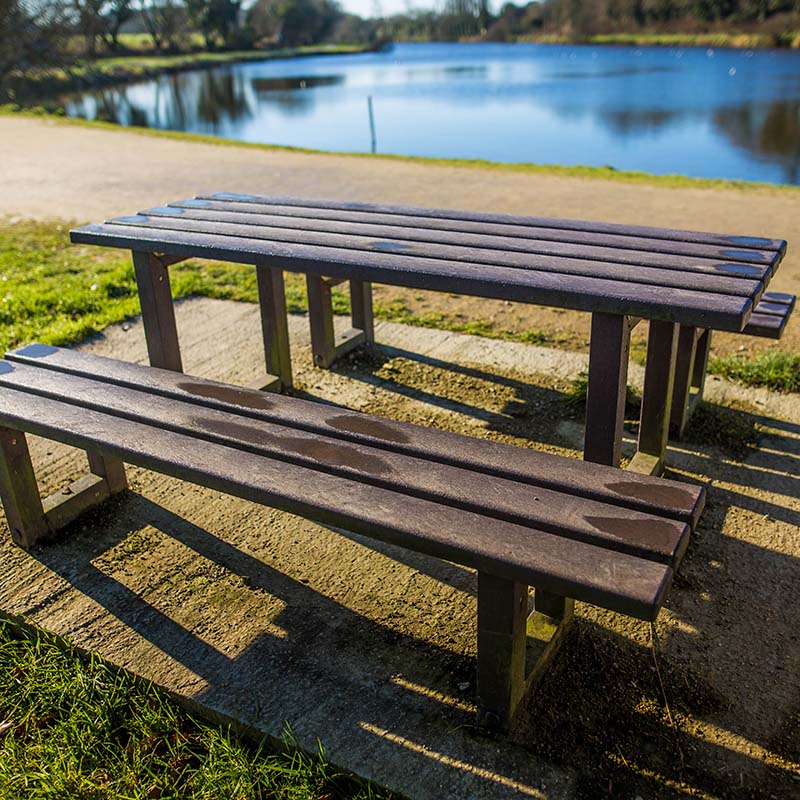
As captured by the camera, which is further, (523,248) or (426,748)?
(523,248)

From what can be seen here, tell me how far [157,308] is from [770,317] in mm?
2564

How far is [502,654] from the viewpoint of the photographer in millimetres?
2023

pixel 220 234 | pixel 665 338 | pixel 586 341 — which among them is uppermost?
pixel 220 234

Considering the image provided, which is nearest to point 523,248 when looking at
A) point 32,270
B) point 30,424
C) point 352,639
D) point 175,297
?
point 352,639

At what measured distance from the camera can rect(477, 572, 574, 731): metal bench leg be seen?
76.8 inches

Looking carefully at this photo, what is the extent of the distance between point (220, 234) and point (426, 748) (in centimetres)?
216

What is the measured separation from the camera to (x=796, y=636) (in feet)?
Answer: 7.96

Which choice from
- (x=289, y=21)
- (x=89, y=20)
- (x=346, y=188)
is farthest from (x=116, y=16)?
(x=346, y=188)

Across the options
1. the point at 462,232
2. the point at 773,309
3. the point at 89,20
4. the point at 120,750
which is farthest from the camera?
the point at 89,20

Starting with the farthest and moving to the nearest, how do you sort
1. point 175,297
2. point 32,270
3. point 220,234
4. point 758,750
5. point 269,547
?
1. point 32,270
2. point 175,297
3. point 220,234
4. point 269,547
5. point 758,750

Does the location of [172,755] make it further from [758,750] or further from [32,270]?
[32,270]

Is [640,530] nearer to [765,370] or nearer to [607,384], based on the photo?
[607,384]

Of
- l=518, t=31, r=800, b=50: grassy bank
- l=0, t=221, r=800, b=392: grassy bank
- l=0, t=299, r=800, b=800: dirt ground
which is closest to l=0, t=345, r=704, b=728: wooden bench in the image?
l=0, t=299, r=800, b=800: dirt ground

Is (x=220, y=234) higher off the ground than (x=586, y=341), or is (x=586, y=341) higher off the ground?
(x=220, y=234)
